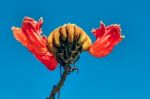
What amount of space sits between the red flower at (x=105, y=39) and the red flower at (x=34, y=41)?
4.33 feet

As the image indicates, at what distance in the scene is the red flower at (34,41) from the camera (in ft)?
35.6

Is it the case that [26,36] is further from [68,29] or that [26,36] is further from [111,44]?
[111,44]

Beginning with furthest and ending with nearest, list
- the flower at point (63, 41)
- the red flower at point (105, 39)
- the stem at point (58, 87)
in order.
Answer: the red flower at point (105, 39) < the flower at point (63, 41) < the stem at point (58, 87)

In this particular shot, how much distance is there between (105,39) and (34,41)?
7.06 ft

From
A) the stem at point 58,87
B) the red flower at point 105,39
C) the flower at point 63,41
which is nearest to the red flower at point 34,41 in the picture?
the flower at point 63,41

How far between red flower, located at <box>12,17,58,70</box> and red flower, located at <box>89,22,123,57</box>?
132cm

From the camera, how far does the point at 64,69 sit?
31.9ft

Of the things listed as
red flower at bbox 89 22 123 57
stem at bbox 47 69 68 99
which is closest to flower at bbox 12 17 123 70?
red flower at bbox 89 22 123 57

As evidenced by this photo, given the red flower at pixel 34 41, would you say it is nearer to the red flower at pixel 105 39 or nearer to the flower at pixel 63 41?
the flower at pixel 63 41

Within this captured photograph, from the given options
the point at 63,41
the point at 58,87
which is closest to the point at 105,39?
the point at 63,41

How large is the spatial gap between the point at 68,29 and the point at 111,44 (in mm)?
1693

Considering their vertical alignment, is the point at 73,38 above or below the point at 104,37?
below

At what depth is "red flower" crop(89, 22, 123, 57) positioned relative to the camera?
11.2m

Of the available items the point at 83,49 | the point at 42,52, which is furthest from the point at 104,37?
the point at 42,52
